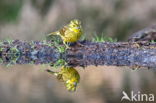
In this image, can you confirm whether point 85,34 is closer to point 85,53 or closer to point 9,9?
point 85,53

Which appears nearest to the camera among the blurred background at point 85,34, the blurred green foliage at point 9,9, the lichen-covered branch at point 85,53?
the lichen-covered branch at point 85,53

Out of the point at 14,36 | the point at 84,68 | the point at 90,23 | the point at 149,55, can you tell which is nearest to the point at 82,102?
the point at 84,68

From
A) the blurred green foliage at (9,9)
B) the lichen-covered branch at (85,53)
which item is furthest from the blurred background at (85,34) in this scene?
the lichen-covered branch at (85,53)

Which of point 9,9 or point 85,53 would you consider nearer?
point 85,53

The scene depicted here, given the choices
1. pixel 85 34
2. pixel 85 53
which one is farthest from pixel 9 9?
pixel 85 53

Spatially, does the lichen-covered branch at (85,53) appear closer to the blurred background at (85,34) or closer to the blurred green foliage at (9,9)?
the blurred background at (85,34)

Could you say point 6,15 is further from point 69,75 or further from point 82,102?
point 69,75

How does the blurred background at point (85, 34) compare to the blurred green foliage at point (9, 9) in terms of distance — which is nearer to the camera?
the blurred background at point (85, 34)
